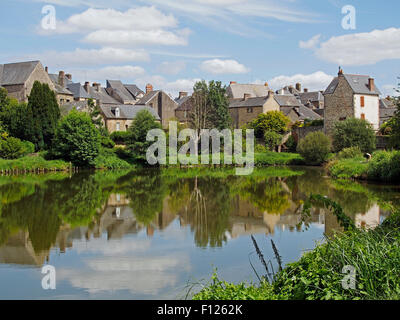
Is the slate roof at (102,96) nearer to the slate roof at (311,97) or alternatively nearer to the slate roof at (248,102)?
the slate roof at (248,102)

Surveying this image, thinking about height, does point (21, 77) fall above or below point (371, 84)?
above

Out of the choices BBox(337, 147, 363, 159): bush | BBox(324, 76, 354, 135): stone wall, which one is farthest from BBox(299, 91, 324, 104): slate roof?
BBox(337, 147, 363, 159): bush

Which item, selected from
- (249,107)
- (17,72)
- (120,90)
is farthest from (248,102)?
(17,72)

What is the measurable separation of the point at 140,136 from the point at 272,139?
13035mm

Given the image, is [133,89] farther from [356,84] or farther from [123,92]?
[356,84]

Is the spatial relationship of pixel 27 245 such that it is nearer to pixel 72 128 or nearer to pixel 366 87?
pixel 72 128

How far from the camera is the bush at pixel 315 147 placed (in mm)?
35719

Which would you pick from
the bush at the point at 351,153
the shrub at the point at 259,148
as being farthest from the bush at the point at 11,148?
the bush at the point at 351,153

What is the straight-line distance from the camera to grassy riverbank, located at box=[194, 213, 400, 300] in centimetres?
497

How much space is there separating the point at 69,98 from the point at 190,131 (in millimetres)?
18866

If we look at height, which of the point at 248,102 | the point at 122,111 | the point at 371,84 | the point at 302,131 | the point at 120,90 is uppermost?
the point at 120,90

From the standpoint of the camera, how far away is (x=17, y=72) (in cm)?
4734

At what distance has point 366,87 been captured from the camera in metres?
38.5
